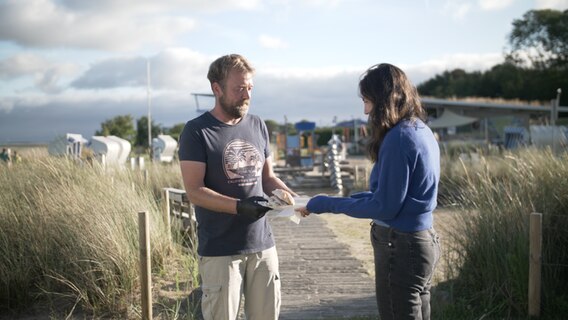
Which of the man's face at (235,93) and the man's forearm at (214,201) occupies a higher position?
the man's face at (235,93)

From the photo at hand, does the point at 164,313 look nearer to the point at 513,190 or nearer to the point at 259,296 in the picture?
the point at 259,296

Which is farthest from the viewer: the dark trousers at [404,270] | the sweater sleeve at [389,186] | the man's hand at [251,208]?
the man's hand at [251,208]

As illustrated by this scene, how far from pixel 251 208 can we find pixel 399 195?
0.81 m

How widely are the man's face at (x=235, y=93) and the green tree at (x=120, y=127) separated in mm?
39489

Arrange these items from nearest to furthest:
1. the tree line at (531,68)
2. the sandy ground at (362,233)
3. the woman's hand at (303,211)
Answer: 1. the woman's hand at (303,211)
2. the sandy ground at (362,233)
3. the tree line at (531,68)

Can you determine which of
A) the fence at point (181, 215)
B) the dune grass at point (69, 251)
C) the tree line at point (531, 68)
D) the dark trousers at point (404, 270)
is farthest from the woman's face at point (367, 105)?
the tree line at point (531, 68)

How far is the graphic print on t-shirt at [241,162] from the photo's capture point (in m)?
3.01

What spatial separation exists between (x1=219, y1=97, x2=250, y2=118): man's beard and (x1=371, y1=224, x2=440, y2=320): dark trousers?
1.04 meters

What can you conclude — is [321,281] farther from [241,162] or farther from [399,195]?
[399,195]

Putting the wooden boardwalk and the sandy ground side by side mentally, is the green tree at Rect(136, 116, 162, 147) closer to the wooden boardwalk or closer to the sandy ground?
the sandy ground

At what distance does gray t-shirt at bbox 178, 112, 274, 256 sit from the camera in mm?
2955

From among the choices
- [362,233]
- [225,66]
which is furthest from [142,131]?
[225,66]

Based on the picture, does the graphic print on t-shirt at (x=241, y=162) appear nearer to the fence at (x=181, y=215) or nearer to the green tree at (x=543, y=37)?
the fence at (x=181, y=215)

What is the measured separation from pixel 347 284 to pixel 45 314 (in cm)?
304
